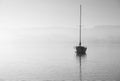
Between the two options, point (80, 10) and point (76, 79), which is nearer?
point (76, 79)

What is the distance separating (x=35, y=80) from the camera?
982 inches

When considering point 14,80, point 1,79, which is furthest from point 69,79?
point 1,79

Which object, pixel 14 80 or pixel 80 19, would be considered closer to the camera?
pixel 14 80

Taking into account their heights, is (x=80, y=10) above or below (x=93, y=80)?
above

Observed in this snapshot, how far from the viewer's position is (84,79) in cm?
2561

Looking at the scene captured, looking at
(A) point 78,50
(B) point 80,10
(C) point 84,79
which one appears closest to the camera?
(C) point 84,79

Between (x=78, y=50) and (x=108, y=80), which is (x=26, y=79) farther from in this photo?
(x=78, y=50)

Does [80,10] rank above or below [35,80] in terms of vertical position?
Answer: above

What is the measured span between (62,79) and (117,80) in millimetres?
6216

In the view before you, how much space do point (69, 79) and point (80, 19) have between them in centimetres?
3365

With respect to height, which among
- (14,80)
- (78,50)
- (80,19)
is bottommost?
(14,80)

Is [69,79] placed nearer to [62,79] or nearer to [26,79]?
[62,79]

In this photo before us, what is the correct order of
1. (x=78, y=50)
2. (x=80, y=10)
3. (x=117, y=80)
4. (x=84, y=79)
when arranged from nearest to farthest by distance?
(x=117, y=80) → (x=84, y=79) → (x=78, y=50) → (x=80, y=10)

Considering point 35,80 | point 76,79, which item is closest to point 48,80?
point 35,80
